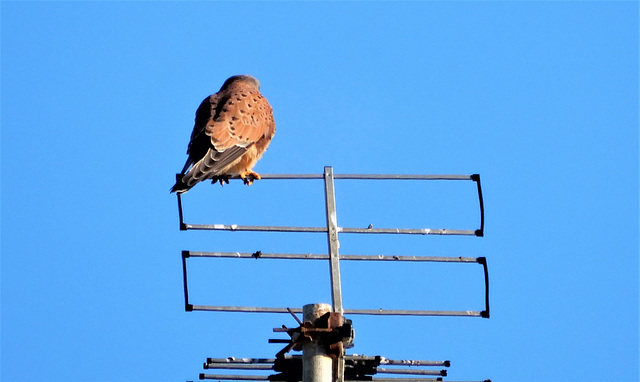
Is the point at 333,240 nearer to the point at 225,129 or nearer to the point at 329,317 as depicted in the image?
the point at 329,317

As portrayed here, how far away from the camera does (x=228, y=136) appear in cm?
679

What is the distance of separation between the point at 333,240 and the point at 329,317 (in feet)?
3.28

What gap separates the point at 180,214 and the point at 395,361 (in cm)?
136

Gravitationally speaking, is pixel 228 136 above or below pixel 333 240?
above

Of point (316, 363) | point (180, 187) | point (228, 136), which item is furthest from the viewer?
point (228, 136)

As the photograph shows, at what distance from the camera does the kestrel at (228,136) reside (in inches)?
247

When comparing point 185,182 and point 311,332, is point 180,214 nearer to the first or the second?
point 185,182

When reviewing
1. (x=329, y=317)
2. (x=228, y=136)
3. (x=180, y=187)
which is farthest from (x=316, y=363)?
(x=228, y=136)

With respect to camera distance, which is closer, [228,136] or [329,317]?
[329,317]

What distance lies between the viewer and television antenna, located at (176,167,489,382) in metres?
3.54

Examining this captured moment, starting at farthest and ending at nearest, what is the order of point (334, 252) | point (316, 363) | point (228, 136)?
point (228, 136) → point (334, 252) → point (316, 363)

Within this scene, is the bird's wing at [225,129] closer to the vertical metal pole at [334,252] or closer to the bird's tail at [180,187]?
the bird's tail at [180,187]

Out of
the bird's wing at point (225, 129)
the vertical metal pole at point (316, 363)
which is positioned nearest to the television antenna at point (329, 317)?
the vertical metal pole at point (316, 363)

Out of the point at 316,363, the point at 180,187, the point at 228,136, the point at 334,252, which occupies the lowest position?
the point at 316,363
